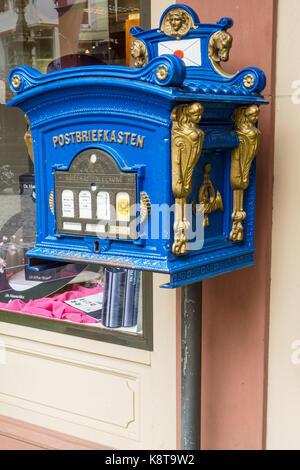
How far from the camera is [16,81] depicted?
2.20 metres

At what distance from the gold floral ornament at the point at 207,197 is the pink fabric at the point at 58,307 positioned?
138cm

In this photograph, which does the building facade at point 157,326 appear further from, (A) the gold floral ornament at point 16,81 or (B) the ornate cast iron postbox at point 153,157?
(A) the gold floral ornament at point 16,81

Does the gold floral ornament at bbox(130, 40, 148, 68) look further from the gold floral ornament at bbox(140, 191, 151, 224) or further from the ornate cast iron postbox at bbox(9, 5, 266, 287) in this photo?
the gold floral ornament at bbox(140, 191, 151, 224)

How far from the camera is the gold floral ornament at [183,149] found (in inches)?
73.9

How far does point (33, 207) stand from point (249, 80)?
5.83 feet

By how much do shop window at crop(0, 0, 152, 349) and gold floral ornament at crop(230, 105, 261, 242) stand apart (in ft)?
3.10

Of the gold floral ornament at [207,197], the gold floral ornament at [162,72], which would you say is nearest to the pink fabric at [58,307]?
the gold floral ornament at [207,197]

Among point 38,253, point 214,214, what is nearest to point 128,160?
point 214,214

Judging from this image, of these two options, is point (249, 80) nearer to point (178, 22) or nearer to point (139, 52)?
point (178, 22)

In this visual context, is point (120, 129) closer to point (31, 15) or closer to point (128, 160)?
point (128, 160)

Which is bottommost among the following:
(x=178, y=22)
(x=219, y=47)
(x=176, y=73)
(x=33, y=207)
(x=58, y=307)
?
(x=58, y=307)

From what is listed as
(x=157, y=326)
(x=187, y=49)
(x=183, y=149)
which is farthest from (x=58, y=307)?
(x=183, y=149)

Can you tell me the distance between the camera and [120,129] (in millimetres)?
2018

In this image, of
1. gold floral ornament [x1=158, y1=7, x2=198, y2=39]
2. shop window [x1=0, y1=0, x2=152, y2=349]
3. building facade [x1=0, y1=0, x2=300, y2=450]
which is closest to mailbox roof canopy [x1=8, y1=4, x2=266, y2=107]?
gold floral ornament [x1=158, y1=7, x2=198, y2=39]
